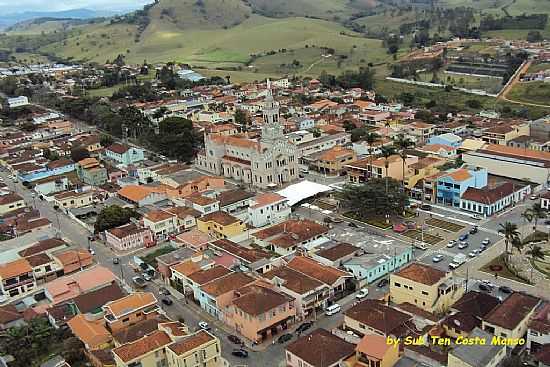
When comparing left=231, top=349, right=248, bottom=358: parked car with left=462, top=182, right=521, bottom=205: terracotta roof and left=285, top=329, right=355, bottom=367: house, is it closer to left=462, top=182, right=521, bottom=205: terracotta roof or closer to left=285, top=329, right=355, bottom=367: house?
left=285, top=329, right=355, bottom=367: house

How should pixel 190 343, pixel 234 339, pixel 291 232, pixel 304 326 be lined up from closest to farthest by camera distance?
pixel 190 343, pixel 234 339, pixel 304 326, pixel 291 232

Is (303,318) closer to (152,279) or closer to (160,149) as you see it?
(152,279)

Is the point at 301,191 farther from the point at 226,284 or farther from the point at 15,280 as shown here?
the point at 15,280

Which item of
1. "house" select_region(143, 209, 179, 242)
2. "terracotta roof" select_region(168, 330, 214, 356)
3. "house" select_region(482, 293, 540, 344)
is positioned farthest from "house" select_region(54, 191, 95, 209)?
"house" select_region(482, 293, 540, 344)

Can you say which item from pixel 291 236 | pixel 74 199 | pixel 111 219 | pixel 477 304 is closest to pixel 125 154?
pixel 74 199

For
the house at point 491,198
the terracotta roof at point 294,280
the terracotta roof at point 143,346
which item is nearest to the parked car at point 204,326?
the terracotta roof at point 143,346

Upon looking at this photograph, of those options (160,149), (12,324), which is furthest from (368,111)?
(12,324)
